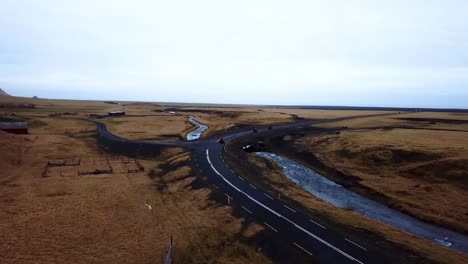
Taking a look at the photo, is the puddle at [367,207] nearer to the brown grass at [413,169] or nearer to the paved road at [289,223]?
the brown grass at [413,169]

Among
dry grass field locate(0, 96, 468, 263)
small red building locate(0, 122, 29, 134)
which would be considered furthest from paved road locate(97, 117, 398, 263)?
small red building locate(0, 122, 29, 134)

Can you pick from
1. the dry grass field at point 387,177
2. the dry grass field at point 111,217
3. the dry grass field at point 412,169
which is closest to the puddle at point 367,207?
the dry grass field at point 387,177

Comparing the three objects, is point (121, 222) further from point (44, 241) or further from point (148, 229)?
point (44, 241)

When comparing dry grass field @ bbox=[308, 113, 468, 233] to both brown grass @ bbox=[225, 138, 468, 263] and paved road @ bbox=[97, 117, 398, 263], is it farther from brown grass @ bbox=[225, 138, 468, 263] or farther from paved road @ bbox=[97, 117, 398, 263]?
paved road @ bbox=[97, 117, 398, 263]

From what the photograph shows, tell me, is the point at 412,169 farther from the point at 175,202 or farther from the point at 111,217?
the point at 111,217

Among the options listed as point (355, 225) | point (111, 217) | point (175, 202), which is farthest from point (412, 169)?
point (111, 217)

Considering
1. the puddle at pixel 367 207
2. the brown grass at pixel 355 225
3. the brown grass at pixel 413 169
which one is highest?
the brown grass at pixel 413 169
